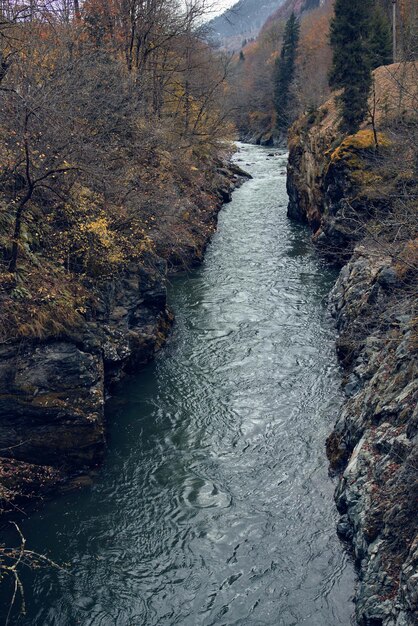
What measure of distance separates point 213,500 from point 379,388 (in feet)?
14.9

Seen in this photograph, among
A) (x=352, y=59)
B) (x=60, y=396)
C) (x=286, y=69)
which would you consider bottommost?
(x=60, y=396)

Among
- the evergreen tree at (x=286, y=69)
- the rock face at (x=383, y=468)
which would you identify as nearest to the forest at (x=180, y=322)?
the rock face at (x=383, y=468)

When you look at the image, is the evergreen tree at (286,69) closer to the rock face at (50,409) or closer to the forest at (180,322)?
the forest at (180,322)

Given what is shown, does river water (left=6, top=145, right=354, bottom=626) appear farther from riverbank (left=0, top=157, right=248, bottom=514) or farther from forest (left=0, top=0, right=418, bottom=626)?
riverbank (left=0, top=157, right=248, bottom=514)

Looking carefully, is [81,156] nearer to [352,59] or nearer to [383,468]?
[383,468]

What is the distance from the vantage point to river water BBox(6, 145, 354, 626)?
8.98 meters

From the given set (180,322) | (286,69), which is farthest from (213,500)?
(286,69)

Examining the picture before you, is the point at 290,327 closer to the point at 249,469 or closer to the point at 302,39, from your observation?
the point at 249,469

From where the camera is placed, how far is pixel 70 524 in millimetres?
10625

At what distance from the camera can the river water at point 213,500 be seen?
8977 mm

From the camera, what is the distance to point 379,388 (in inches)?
450

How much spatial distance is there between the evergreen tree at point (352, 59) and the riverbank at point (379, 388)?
3065mm

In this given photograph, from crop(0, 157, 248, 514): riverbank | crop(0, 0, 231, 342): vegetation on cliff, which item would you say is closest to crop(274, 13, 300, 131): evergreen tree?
crop(0, 0, 231, 342): vegetation on cliff

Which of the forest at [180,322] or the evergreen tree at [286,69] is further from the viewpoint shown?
the evergreen tree at [286,69]
